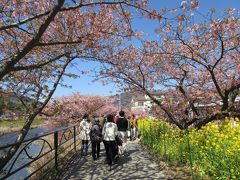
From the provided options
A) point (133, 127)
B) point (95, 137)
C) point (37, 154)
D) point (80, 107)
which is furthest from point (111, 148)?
point (80, 107)

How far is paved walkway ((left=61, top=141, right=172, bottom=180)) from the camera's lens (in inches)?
312

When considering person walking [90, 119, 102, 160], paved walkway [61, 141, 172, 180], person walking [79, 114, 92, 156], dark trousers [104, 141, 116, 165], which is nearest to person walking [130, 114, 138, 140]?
person walking [79, 114, 92, 156]

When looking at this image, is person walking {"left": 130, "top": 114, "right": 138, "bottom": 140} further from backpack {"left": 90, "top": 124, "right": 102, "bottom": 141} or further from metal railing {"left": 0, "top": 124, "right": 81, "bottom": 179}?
backpack {"left": 90, "top": 124, "right": 102, "bottom": 141}

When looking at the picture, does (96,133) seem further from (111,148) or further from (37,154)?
(37,154)

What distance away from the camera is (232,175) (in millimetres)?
5391

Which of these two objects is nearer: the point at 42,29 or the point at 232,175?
the point at 42,29

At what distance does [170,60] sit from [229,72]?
2.38 metres

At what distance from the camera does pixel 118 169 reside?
898cm

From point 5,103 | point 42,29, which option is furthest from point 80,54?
point 42,29

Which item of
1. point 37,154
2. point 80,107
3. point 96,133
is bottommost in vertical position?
point 37,154

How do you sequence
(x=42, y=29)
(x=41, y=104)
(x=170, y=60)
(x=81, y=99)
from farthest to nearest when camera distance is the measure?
(x=81, y=99) < (x=170, y=60) < (x=41, y=104) < (x=42, y=29)

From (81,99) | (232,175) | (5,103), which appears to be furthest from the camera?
(81,99)

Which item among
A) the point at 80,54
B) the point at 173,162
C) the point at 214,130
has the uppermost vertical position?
the point at 80,54

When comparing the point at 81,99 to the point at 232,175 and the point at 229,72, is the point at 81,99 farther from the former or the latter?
the point at 232,175
